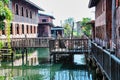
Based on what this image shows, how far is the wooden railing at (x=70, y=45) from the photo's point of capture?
2742 centimetres

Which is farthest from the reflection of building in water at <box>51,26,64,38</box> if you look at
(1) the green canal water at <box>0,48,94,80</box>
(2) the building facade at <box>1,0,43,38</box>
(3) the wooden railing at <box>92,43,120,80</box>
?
(3) the wooden railing at <box>92,43,120,80</box>

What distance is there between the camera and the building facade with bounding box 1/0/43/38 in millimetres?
36156

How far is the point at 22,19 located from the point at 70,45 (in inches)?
571

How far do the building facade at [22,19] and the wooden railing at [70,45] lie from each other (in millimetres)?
6909

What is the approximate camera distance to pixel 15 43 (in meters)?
29.6

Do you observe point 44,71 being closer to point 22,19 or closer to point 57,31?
point 22,19

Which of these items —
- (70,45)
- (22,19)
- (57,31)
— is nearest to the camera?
(70,45)

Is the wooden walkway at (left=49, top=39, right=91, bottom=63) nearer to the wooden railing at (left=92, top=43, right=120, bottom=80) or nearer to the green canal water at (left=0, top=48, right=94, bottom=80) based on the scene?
the green canal water at (left=0, top=48, right=94, bottom=80)

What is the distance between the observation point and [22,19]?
40.9 m

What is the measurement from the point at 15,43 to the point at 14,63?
2297 millimetres

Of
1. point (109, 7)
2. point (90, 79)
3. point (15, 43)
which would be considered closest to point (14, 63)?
point (15, 43)

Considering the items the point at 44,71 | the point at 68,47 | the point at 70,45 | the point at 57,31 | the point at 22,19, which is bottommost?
the point at 44,71

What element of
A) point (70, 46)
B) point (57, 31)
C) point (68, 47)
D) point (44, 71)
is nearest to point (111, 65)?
point (44, 71)

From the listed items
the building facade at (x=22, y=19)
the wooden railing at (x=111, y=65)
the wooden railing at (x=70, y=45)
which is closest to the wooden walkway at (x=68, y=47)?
the wooden railing at (x=70, y=45)
